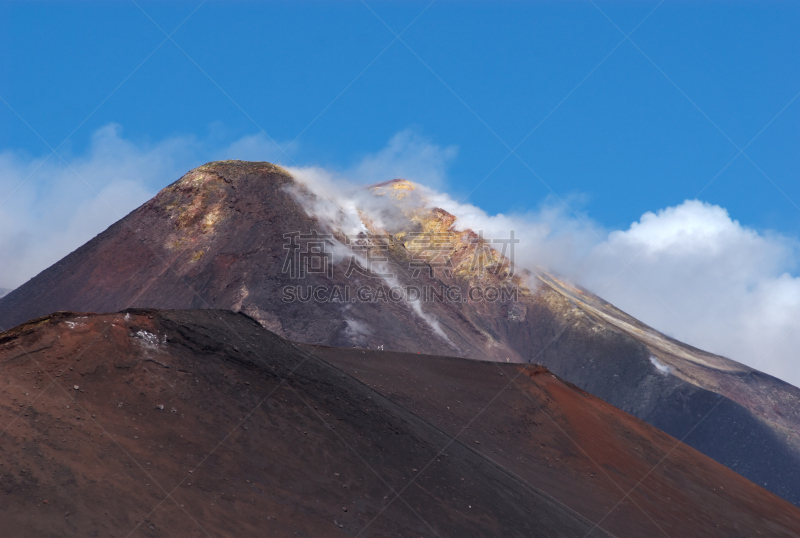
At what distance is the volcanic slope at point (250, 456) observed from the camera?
38.2 feet

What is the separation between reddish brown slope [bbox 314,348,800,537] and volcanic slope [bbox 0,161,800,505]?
16.6 m

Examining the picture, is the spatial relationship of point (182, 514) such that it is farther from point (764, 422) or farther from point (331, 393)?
point (764, 422)

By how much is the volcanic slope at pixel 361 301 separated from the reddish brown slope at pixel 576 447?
16.6 m

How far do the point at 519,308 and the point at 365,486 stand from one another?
61926 mm

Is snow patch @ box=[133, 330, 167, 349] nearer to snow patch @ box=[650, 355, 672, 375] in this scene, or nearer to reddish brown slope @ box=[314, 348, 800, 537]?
reddish brown slope @ box=[314, 348, 800, 537]

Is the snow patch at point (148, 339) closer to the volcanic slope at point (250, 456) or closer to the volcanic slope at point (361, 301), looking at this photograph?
the volcanic slope at point (250, 456)

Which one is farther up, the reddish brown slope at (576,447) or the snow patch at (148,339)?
the reddish brown slope at (576,447)

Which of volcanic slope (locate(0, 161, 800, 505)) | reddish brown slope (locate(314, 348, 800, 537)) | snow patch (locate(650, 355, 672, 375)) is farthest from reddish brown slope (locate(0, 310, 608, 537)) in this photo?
snow patch (locate(650, 355, 672, 375))

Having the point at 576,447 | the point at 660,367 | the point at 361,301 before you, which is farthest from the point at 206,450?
the point at 660,367

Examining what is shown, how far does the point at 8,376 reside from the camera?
13312mm

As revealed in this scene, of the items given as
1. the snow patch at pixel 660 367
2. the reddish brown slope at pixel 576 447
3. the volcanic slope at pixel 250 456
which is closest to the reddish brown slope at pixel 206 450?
the volcanic slope at pixel 250 456

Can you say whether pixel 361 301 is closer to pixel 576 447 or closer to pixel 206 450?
pixel 576 447

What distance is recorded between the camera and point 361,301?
52.4m

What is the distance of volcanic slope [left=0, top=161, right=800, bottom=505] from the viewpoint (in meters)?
50.8
